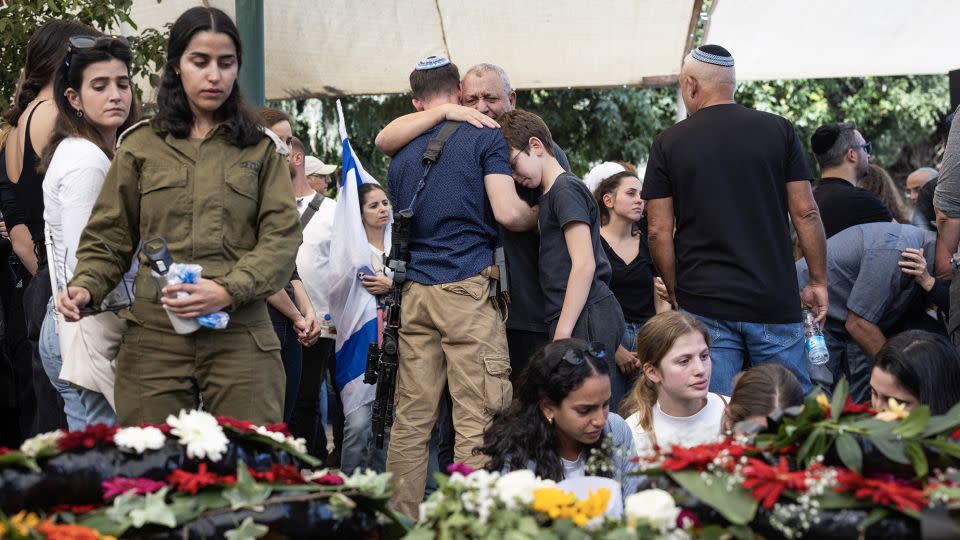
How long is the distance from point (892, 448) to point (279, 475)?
1271 millimetres

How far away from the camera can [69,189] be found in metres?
3.76

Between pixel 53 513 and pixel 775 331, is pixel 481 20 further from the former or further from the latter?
pixel 53 513

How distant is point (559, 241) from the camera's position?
15.6 ft

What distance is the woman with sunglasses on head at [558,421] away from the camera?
3768 millimetres

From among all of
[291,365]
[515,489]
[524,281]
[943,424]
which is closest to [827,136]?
[524,281]

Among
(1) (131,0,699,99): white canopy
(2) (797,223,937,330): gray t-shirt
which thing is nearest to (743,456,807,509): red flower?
(2) (797,223,937,330): gray t-shirt

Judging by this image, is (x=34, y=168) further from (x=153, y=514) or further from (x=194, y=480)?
(x=153, y=514)

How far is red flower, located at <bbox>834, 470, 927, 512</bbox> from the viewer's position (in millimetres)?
2245

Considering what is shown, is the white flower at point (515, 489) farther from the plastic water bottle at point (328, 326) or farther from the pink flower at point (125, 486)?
the plastic water bottle at point (328, 326)

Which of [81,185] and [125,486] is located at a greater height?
[81,185]

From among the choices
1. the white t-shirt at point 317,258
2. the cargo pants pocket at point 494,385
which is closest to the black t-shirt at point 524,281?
the cargo pants pocket at point 494,385

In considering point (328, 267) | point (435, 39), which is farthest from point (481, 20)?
point (328, 267)

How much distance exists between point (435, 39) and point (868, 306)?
13.0 ft

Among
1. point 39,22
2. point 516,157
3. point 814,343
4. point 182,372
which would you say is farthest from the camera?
point 39,22
